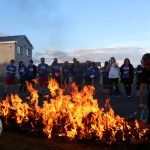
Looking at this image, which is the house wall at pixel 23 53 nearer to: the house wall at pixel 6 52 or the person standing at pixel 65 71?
the house wall at pixel 6 52

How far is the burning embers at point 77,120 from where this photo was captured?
19.1 feet

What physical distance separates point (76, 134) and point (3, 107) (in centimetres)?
183

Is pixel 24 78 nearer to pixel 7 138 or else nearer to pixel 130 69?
pixel 130 69

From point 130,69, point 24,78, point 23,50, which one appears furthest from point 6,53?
point 130,69

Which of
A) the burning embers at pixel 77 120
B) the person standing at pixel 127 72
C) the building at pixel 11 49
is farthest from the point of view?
the building at pixel 11 49

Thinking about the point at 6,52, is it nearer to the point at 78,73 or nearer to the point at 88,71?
the point at 78,73

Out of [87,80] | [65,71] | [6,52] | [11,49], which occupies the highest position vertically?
[11,49]

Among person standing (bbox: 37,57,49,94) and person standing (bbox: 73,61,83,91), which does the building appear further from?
person standing (bbox: 73,61,83,91)

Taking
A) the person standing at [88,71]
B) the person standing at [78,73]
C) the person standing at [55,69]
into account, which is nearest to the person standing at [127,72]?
the person standing at [88,71]

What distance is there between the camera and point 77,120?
6090 mm

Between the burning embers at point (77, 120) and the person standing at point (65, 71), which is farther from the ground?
the person standing at point (65, 71)

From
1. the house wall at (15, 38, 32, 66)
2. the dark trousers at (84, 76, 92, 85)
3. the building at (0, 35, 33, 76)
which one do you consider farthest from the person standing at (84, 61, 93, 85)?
the house wall at (15, 38, 32, 66)

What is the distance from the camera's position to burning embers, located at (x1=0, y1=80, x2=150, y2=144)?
229 inches

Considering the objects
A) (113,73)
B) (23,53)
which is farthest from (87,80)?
(23,53)
